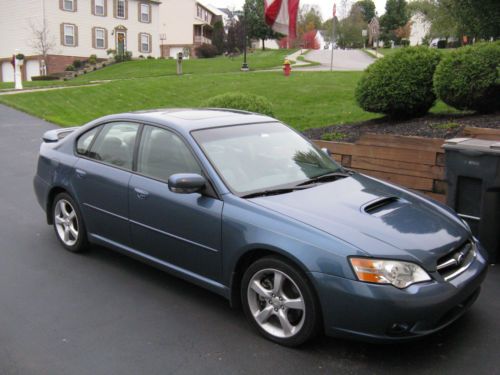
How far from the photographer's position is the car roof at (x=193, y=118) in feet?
15.3

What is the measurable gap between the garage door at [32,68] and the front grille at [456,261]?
4440cm

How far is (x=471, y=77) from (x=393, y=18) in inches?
2957

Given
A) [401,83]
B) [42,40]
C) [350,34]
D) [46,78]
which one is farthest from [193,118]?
[350,34]

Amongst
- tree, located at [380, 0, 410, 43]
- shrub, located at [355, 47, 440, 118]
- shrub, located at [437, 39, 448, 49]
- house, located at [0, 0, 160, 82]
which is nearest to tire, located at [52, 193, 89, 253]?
shrub, located at [355, 47, 440, 118]

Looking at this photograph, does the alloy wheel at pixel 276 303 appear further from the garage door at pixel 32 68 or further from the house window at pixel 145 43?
the house window at pixel 145 43

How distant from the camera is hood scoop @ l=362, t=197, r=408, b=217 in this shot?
393cm

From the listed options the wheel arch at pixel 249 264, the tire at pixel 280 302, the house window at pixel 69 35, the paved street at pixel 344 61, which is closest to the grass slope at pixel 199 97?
the wheel arch at pixel 249 264

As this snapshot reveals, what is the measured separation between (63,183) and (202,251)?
217 cm

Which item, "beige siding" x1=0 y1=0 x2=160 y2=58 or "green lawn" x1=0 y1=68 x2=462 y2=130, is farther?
"beige siding" x1=0 y1=0 x2=160 y2=58

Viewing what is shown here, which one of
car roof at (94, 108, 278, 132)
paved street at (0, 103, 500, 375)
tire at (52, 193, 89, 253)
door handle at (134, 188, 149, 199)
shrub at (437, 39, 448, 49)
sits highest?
shrub at (437, 39, 448, 49)

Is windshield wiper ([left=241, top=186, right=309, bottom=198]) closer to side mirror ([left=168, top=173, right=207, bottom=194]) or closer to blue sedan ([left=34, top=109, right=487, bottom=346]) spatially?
blue sedan ([left=34, top=109, right=487, bottom=346])

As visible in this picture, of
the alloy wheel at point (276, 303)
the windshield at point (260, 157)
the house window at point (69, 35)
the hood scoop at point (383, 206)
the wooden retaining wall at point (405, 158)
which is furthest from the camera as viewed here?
the house window at point (69, 35)

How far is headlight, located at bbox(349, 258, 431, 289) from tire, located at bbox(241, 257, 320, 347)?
0.36 meters

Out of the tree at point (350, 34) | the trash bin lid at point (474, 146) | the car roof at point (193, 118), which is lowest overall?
the trash bin lid at point (474, 146)
